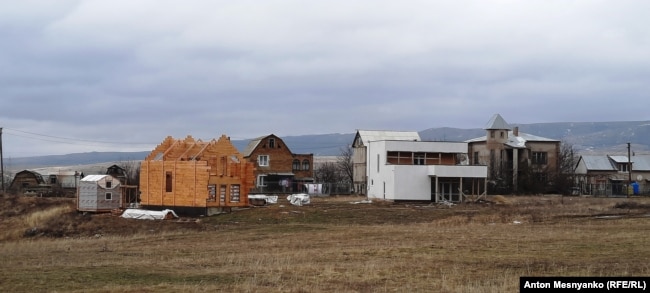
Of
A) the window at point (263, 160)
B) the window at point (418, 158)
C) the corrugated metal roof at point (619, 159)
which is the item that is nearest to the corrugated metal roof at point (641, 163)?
the corrugated metal roof at point (619, 159)

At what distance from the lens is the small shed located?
55500 mm

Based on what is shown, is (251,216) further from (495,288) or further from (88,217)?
(495,288)

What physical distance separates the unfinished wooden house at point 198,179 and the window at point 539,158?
160 ft

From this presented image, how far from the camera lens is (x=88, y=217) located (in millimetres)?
50531

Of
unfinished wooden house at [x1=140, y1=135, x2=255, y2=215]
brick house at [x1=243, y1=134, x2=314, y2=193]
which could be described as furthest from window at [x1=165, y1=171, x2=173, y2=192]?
brick house at [x1=243, y1=134, x2=314, y2=193]

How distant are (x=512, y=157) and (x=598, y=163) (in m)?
24.3

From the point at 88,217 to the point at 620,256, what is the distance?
36.6 metres

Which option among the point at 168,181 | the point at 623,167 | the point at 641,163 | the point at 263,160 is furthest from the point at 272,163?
the point at 641,163

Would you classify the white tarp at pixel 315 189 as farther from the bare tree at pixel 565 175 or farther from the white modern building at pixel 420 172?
the bare tree at pixel 565 175

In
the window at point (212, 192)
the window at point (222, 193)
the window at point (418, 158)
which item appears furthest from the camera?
the window at point (418, 158)

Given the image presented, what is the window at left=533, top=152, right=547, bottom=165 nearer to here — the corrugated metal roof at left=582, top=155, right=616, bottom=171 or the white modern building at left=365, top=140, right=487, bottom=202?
the corrugated metal roof at left=582, top=155, right=616, bottom=171

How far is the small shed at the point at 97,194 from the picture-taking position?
5550cm

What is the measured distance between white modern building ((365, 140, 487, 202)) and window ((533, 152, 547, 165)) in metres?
25.6

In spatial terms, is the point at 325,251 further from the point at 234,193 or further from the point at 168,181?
the point at 168,181
